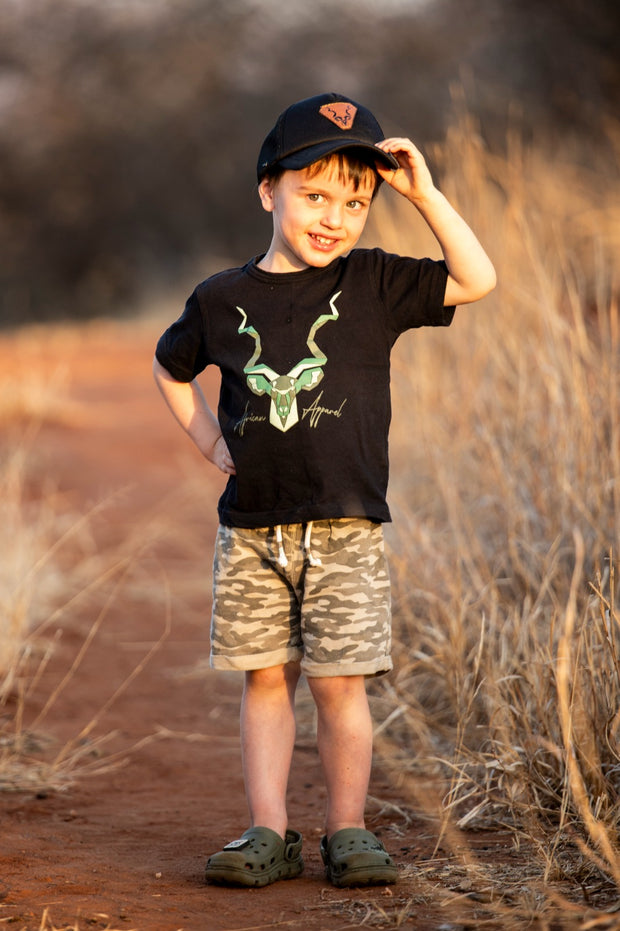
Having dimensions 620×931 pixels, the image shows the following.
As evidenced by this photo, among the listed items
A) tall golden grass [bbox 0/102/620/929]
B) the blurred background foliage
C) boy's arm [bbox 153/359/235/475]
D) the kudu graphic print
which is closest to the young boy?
the kudu graphic print

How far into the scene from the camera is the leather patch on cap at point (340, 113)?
2.39 meters

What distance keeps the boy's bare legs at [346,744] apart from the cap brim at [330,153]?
1.10 metres

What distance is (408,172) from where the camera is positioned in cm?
241

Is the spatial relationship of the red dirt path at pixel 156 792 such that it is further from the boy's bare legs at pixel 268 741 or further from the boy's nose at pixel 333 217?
the boy's nose at pixel 333 217

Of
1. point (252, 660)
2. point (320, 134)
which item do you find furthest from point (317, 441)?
point (320, 134)

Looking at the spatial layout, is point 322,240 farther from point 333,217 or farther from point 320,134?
point 320,134

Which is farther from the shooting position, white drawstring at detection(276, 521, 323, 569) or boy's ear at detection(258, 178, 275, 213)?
boy's ear at detection(258, 178, 275, 213)

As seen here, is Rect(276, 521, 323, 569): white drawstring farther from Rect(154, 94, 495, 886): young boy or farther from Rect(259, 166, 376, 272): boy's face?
Rect(259, 166, 376, 272): boy's face

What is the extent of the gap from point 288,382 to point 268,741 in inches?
31.5

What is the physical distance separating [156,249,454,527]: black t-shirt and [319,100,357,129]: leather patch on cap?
0.91 ft

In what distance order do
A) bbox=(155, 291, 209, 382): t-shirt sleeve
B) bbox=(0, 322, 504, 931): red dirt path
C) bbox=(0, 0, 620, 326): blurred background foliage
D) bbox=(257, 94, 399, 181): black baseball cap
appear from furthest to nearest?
bbox=(0, 0, 620, 326): blurred background foliage < bbox=(155, 291, 209, 382): t-shirt sleeve < bbox=(257, 94, 399, 181): black baseball cap < bbox=(0, 322, 504, 931): red dirt path

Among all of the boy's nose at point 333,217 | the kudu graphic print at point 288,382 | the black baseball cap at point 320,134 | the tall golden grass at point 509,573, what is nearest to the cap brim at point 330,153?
the black baseball cap at point 320,134

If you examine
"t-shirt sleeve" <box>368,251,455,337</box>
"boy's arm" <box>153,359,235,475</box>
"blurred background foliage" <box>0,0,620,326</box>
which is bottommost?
"boy's arm" <box>153,359,235,475</box>

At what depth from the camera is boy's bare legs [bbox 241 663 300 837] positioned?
249cm
